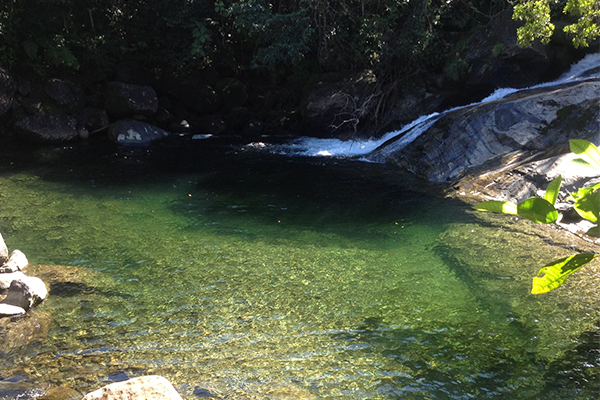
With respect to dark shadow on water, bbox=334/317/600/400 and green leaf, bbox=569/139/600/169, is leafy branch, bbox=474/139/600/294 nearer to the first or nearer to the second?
green leaf, bbox=569/139/600/169

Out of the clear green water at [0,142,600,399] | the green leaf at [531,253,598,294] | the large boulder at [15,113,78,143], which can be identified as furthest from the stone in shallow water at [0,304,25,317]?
the large boulder at [15,113,78,143]

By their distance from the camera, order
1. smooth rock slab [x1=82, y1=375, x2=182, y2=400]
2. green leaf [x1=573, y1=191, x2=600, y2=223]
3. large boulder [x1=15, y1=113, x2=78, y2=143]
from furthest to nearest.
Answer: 1. large boulder [x1=15, y1=113, x2=78, y2=143]
2. smooth rock slab [x1=82, y1=375, x2=182, y2=400]
3. green leaf [x1=573, y1=191, x2=600, y2=223]

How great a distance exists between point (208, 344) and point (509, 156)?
839 cm

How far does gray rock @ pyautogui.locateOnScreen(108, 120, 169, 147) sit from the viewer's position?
17.4 metres

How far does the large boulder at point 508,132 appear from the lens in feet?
35.6

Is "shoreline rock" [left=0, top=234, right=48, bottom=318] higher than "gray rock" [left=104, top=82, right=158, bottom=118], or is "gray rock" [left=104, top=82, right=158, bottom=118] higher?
"gray rock" [left=104, top=82, right=158, bottom=118]

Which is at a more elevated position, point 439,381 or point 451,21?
point 451,21

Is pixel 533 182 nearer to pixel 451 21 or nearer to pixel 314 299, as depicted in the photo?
pixel 314 299

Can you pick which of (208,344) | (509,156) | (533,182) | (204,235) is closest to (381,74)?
(509,156)

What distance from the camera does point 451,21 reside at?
16781 mm

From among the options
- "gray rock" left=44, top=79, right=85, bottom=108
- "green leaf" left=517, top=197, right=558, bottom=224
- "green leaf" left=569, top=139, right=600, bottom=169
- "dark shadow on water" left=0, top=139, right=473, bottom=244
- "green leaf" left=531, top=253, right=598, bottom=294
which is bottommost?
"dark shadow on water" left=0, top=139, right=473, bottom=244

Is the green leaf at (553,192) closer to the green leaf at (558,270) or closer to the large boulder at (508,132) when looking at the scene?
the green leaf at (558,270)

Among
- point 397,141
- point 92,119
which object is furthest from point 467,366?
point 92,119

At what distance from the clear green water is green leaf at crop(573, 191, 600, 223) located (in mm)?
2307
